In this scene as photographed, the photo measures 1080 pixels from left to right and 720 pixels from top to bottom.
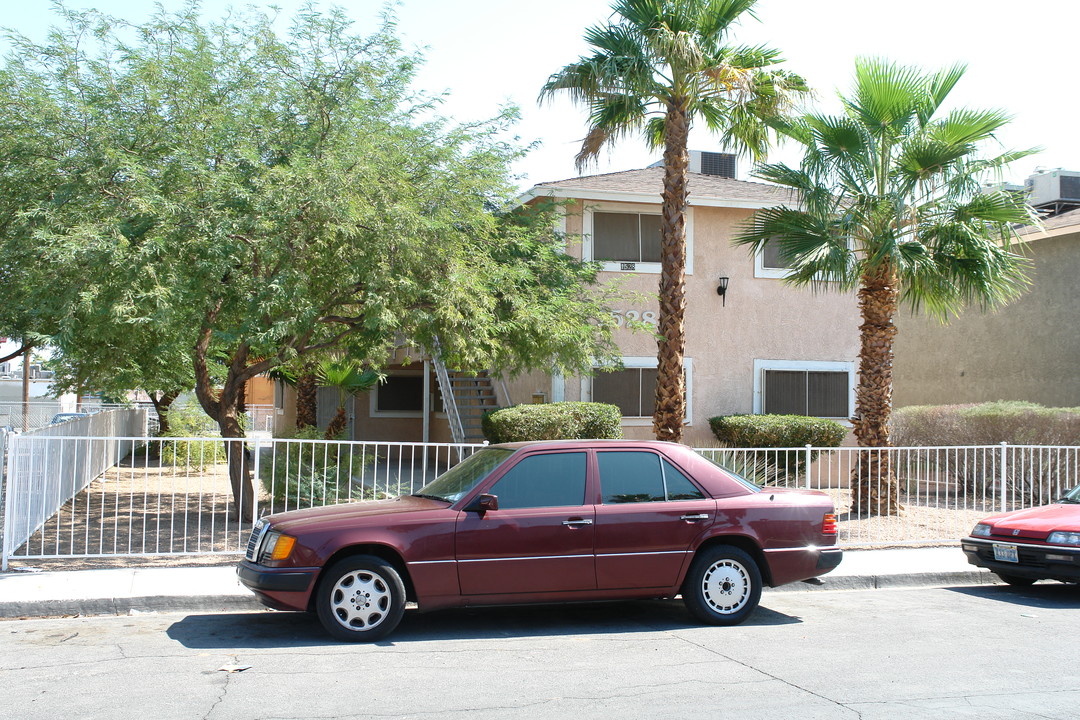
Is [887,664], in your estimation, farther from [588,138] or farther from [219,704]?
[588,138]

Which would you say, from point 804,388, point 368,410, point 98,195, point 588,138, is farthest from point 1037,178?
point 98,195

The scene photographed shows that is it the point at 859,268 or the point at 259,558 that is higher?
the point at 859,268

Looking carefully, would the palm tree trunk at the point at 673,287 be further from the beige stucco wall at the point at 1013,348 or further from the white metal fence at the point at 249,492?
the beige stucco wall at the point at 1013,348

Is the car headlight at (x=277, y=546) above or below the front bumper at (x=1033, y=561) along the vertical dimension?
above

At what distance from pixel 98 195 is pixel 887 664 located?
29.3ft

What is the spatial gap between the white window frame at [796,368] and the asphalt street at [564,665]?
979cm

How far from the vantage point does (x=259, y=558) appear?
7.30m

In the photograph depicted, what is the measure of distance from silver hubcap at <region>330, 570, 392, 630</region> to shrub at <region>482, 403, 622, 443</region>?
8227 mm

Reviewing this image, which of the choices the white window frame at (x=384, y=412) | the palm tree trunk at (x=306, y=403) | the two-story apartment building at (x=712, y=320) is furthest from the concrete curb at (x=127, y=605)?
the white window frame at (x=384, y=412)

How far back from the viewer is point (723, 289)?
18.2m

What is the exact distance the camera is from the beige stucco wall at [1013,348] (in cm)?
2050

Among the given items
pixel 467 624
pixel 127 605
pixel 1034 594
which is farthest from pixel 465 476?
pixel 1034 594

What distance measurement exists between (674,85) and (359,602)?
9.47m

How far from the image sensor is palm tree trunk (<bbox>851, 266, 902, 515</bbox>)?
13.9m
